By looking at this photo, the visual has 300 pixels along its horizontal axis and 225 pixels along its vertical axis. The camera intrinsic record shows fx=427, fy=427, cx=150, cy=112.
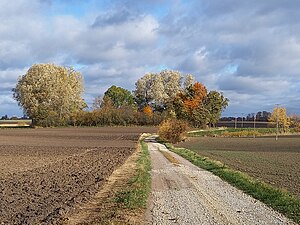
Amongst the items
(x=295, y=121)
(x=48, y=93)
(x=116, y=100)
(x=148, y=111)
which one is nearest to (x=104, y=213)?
(x=48, y=93)

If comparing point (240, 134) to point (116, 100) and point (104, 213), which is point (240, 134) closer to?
point (116, 100)

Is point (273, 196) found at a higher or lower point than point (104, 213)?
higher

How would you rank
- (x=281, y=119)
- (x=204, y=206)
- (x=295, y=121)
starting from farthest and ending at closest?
1. (x=295, y=121)
2. (x=281, y=119)
3. (x=204, y=206)

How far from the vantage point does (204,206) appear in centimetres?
1362

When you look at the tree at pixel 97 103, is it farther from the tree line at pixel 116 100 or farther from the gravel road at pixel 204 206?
the gravel road at pixel 204 206

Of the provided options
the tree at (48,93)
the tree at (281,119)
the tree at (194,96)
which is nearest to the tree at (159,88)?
the tree at (194,96)

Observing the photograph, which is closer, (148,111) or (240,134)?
(240,134)

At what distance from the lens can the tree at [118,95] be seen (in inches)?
6265

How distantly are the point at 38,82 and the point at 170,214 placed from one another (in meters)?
108

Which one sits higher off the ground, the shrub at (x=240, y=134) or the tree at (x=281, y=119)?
the tree at (x=281, y=119)

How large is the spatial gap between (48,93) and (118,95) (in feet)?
163

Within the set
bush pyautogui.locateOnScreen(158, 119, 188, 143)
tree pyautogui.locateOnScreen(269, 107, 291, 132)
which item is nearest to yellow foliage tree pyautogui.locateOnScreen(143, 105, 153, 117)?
tree pyautogui.locateOnScreen(269, 107, 291, 132)

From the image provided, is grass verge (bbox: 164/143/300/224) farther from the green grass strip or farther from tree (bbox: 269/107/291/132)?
tree (bbox: 269/107/291/132)

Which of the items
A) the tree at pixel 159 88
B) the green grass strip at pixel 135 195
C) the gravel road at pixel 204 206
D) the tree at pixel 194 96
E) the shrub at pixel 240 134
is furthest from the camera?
the tree at pixel 159 88
